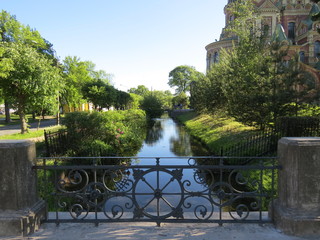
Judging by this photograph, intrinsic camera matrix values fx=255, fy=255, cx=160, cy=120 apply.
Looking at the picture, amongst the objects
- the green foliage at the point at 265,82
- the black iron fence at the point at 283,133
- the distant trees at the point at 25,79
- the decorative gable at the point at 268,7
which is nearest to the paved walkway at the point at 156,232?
the black iron fence at the point at 283,133

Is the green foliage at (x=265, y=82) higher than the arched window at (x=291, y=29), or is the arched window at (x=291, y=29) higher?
the arched window at (x=291, y=29)

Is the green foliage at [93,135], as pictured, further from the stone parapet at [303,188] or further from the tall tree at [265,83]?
the stone parapet at [303,188]

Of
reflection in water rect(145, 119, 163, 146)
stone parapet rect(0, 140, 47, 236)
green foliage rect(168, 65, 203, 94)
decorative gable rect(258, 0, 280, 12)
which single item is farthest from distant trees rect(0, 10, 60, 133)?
green foliage rect(168, 65, 203, 94)

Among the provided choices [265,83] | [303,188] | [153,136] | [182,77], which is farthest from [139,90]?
[303,188]

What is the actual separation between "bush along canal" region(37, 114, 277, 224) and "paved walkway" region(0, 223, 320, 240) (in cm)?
10

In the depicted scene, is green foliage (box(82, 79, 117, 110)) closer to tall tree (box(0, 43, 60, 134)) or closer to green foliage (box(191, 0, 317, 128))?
tall tree (box(0, 43, 60, 134))

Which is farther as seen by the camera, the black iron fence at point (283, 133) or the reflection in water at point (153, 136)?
the reflection in water at point (153, 136)

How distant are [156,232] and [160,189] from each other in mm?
567

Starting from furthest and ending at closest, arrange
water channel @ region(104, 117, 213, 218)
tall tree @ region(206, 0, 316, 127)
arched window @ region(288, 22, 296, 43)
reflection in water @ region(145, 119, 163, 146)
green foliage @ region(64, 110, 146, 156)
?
arched window @ region(288, 22, 296, 43) → reflection in water @ region(145, 119, 163, 146) → tall tree @ region(206, 0, 316, 127) → green foliage @ region(64, 110, 146, 156) → water channel @ region(104, 117, 213, 218)

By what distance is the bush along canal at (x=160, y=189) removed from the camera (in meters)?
3.39

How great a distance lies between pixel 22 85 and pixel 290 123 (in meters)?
14.5

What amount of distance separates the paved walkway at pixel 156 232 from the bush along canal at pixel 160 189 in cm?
10

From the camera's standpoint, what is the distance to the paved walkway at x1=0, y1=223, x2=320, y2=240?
312cm

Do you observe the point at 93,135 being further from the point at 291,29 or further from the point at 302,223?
the point at 291,29
